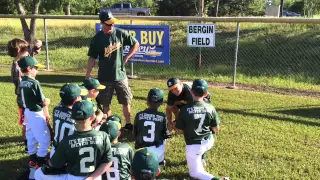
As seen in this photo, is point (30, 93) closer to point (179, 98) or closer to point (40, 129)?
point (40, 129)

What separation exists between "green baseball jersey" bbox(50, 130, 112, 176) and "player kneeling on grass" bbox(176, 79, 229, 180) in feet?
4.54

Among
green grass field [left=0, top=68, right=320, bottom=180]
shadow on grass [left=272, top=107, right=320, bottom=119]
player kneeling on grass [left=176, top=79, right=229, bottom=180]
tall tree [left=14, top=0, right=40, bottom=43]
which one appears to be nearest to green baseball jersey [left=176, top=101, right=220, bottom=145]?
player kneeling on grass [left=176, top=79, right=229, bottom=180]

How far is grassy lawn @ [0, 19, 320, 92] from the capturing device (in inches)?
430

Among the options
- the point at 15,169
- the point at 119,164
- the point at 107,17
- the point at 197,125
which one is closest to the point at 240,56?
the point at 107,17

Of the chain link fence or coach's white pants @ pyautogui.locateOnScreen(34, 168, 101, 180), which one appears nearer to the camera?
coach's white pants @ pyautogui.locateOnScreen(34, 168, 101, 180)

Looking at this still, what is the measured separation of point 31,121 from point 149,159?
2.37 meters

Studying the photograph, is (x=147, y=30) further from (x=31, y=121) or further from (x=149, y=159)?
(x=149, y=159)

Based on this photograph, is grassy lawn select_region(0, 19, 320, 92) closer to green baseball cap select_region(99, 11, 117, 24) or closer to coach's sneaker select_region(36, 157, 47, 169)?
green baseball cap select_region(99, 11, 117, 24)

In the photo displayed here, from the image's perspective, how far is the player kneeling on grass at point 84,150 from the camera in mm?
3098

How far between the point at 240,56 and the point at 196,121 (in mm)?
11917

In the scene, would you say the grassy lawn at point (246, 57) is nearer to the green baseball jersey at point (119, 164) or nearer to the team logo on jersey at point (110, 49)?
the team logo on jersey at point (110, 49)

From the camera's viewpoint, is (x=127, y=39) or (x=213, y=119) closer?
(x=213, y=119)

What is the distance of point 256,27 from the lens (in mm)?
19547

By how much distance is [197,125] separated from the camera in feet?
14.4
